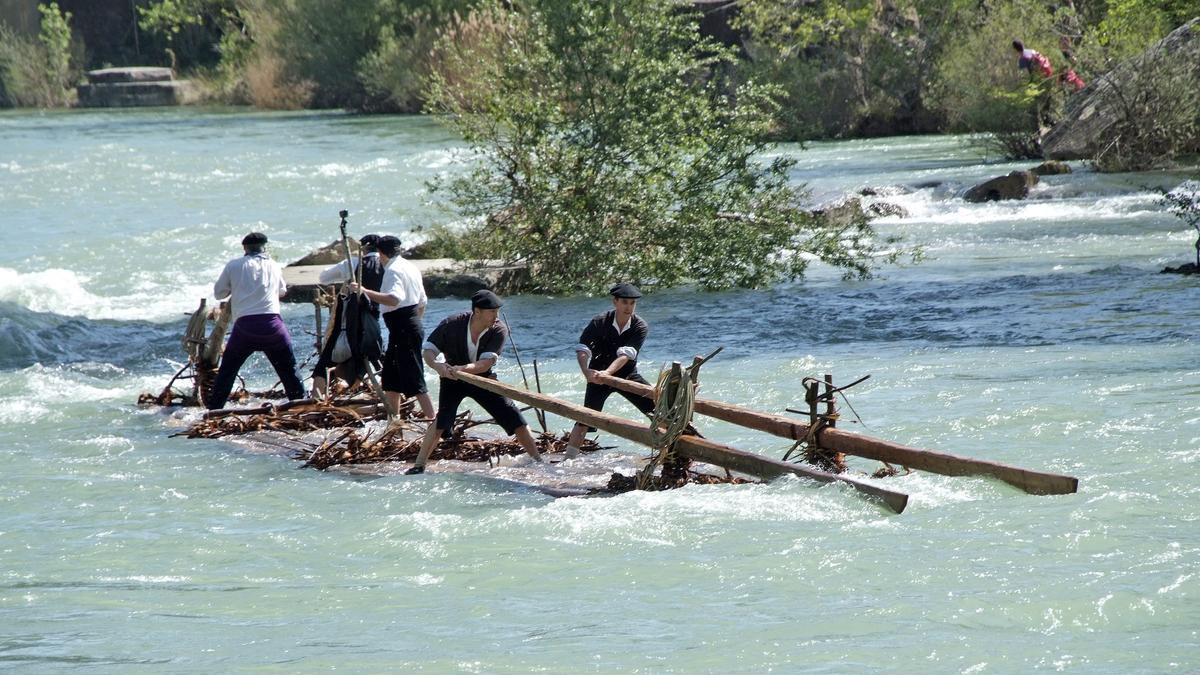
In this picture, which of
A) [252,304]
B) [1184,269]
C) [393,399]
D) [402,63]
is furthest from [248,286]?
[402,63]

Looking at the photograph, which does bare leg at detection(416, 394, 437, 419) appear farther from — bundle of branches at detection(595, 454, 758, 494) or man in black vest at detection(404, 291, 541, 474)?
bundle of branches at detection(595, 454, 758, 494)

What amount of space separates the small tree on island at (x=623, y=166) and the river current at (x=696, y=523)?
1.98ft

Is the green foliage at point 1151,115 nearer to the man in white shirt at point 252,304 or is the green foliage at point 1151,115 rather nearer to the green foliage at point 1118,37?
the green foliage at point 1118,37

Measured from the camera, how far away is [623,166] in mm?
19234

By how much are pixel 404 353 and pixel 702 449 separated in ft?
10.5

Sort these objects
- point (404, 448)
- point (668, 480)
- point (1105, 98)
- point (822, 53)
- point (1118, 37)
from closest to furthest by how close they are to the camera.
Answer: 1. point (668, 480)
2. point (404, 448)
3. point (1105, 98)
4. point (1118, 37)
5. point (822, 53)

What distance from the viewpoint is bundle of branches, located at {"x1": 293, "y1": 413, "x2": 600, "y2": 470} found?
37.2 feet

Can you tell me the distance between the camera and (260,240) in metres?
12.6

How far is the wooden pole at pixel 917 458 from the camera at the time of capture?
9125 millimetres

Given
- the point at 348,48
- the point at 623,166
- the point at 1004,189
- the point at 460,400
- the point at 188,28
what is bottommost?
the point at 1004,189

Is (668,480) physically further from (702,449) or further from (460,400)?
(460,400)

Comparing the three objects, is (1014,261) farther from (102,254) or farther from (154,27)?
(154,27)

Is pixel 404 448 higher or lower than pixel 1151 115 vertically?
lower

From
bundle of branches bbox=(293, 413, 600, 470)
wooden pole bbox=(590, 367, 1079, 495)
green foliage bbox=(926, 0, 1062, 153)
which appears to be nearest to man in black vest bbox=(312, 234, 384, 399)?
bundle of branches bbox=(293, 413, 600, 470)
